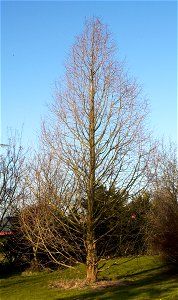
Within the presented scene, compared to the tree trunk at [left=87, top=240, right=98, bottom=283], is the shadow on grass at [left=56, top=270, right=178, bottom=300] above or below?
below

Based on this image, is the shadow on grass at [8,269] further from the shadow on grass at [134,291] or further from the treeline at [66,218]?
the shadow on grass at [134,291]

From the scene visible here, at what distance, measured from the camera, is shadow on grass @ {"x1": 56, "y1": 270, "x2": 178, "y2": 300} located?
1044 cm

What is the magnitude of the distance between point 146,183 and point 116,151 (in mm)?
1619

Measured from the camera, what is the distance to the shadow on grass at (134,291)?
10438 millimetres

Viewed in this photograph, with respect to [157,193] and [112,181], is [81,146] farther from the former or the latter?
[157,193]

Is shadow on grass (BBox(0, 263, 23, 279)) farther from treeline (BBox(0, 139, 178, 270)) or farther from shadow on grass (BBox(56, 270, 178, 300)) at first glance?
shadow on grass (BBox(56, 270, 178, 300))

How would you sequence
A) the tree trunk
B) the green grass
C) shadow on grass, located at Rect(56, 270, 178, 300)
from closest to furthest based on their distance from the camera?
1. shadow on grass, located at Rect(56, 270, 178, 300)
2. the green grass
3. the tree trunk

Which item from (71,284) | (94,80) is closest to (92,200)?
(71,284)

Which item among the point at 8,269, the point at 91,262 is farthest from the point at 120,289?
the point at 8,269

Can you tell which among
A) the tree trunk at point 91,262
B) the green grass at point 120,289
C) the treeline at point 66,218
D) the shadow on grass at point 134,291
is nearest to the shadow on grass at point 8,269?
the treeline at point 66,218

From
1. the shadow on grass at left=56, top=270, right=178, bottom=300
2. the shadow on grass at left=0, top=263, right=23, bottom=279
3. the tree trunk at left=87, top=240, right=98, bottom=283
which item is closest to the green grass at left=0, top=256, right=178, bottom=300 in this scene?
the shadow on grass at left=56, top=270, right=178, bottom=300

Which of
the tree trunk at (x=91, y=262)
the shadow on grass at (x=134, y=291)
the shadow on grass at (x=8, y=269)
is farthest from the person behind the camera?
the shadow on grass at (x=8, y=269)

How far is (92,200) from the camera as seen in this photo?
12.8m

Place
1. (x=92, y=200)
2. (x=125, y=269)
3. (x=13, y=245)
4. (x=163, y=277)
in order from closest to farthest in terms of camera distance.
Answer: (x=92, y=200) < (x=163, y=277) < (x=125, y=269) < (x=13, y=245)
